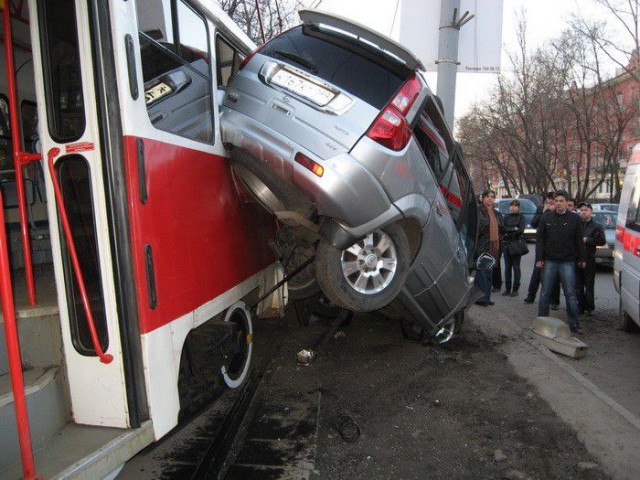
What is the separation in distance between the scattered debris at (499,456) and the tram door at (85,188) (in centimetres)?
238

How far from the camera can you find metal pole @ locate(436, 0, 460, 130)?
23.2 feet

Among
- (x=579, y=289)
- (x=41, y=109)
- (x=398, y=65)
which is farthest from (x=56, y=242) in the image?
(x=579, y=289)

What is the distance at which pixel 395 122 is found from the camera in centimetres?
371

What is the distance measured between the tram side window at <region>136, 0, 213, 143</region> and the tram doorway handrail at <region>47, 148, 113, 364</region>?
1.86ft

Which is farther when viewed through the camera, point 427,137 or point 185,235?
point 427,137

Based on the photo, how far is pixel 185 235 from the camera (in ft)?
9.67

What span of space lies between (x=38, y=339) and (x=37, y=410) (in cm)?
41

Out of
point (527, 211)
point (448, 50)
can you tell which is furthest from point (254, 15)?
point (527, 211)

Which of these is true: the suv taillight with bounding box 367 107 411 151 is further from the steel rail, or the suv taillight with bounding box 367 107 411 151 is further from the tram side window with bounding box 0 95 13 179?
the tram side window with bounding box 0 95 13 179

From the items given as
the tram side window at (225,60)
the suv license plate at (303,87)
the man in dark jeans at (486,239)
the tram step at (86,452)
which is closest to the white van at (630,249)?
the man in dark jeans at (486,239)

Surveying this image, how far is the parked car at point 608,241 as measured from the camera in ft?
37.6

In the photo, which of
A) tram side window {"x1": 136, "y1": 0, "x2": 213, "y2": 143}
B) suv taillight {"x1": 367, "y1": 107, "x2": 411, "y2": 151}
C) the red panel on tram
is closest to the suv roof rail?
suv taillight {"x1": 367, "y1": 107, "x2": 411, "y2": 151}

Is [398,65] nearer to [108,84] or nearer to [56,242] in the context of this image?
[108,84]

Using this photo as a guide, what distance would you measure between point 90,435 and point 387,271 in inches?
93.7
